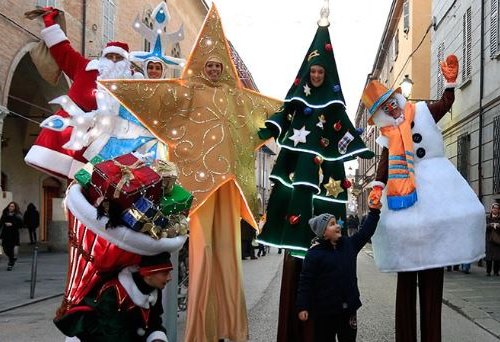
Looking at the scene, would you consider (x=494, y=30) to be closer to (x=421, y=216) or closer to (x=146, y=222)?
(x=421, y=216)

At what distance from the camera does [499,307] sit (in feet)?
25.5

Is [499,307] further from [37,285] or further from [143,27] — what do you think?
[37,285]

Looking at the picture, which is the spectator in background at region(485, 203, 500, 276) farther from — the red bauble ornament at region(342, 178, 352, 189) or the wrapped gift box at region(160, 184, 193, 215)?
the wrapped gift box at region(160, 184, 193, 215)

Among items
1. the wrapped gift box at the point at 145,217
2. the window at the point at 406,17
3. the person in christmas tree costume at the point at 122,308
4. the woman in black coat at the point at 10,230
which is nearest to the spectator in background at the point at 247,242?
the woman in black coat at the point at 10,230

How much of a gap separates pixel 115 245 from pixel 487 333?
4.91m

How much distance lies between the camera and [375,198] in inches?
164

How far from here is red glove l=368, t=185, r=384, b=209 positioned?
4152 mm

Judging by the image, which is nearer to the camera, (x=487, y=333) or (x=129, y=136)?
(x=129, y=136)

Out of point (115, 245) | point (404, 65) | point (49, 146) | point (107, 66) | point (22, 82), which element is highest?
point (404, 65)

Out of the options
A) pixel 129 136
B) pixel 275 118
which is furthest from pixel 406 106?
pixel 129 136

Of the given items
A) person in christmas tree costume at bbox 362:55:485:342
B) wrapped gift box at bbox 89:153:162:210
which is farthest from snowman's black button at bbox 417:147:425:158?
wrapped gift box at bbox 89:153:162:210

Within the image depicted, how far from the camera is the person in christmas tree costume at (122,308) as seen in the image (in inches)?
104

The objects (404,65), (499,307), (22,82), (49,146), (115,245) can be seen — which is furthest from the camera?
(404,65)

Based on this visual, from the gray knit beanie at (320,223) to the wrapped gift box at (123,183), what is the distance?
159cm
